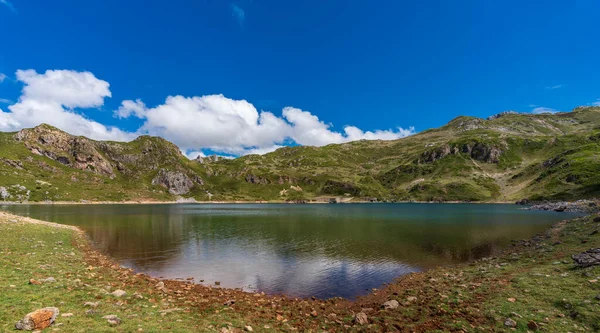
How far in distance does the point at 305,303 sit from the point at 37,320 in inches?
726

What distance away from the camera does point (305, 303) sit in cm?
2572

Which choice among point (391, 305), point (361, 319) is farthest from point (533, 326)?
point (361, 319)

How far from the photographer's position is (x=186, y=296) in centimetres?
2466

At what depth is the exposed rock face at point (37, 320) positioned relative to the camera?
12594mm

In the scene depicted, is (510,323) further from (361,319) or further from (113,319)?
(113,319)

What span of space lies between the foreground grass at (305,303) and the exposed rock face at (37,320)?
15.6 inches

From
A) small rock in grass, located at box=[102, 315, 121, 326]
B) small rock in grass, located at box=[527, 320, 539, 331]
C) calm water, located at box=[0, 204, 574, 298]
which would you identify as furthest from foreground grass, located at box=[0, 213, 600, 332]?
calm water, located at box=[0, 204, 574, 298]

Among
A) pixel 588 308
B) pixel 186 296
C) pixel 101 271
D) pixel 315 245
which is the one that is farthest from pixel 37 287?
pixel 315 245

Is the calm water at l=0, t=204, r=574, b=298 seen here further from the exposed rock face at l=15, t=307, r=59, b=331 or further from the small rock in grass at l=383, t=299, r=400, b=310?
the exposed rock face at l=15, t=307, r=59, b=331

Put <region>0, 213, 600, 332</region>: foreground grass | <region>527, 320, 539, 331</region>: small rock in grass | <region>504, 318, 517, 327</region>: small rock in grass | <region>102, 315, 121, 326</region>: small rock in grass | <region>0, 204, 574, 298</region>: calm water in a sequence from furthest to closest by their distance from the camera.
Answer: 1. <region>0, 204, 574, 298</region>: calm water
2. <region>504, 318, 517, 327</region>: small rock in grass
3. <region>527, 320, 539, 331</region>: small rock in grass
4. <region>0, 213, 600, 332</region>: foreground grass
5. <region>102, 315, 121, 326</region>: small rock in grass

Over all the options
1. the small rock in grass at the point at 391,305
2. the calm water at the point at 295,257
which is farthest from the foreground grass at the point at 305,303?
the calm water at the point at 295,257

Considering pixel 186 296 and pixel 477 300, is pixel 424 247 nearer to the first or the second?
pixel 477 300

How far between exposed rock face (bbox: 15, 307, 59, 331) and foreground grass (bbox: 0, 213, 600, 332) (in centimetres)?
40

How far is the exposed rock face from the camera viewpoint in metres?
12.6
